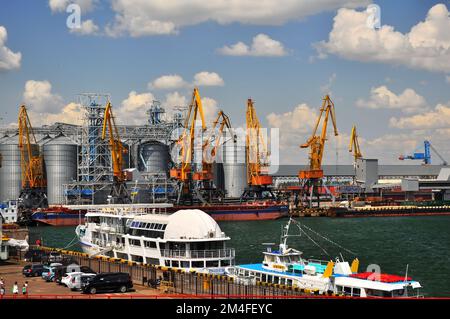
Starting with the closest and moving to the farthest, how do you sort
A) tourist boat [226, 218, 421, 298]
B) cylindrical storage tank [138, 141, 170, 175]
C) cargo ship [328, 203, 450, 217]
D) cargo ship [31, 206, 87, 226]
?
tourist boat [226, 218, 421, 298] → cargo ship [31, 206, 87, 226] → cargo ship [328, 203, 450, 217] → cylindrical storage tank [138, 141, 170, 175]

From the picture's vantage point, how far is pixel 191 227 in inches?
2109

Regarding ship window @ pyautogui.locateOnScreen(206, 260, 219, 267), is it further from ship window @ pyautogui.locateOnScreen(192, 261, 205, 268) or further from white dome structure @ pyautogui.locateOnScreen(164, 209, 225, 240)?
white dome structure @ pyautogui.locateOnScreen(164, 209, 225, 240)

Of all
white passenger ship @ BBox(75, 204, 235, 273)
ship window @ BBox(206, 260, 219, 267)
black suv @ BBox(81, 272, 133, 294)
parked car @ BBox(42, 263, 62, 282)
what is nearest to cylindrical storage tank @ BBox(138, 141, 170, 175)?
white passenger ship @ BBox(75, 204, 235, 273)

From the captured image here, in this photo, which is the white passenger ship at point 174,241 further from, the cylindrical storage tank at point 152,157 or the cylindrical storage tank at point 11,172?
the cylindrical storage tank at point 152,157

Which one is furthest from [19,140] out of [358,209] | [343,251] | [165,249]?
[165,249]

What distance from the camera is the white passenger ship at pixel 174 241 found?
174 feet

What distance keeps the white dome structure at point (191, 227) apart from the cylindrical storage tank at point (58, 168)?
119m

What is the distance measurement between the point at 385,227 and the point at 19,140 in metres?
89.0

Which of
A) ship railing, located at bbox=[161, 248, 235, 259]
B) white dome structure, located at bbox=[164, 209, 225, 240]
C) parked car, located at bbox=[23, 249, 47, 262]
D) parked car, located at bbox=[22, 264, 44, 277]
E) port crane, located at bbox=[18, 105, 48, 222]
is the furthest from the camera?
port crane, located at bbox=[18, 105, 48, 222]

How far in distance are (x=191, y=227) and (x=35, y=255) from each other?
15.9 metres

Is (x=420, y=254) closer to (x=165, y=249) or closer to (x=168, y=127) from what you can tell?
(x=165, y=249)

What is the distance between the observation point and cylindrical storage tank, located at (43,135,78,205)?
170 metres

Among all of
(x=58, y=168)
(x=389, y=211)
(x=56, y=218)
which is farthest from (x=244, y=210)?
(x=58, y=168)

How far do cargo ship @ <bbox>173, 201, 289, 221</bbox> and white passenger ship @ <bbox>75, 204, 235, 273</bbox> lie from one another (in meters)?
96.2
